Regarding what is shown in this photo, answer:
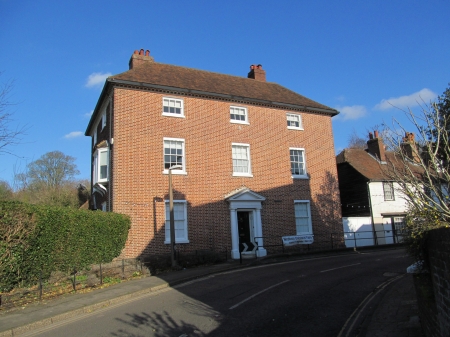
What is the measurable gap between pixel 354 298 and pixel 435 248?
4.87 meters

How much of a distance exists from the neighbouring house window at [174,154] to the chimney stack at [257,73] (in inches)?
414

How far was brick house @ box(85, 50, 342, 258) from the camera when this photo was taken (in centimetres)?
1906

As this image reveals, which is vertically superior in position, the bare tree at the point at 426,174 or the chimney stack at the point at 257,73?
the chimney stack at the point at 257,73

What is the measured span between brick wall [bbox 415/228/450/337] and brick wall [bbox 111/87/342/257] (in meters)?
14.0

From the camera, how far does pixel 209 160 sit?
21016 millimetres

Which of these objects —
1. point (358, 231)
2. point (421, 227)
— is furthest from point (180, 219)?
point (421, 227)

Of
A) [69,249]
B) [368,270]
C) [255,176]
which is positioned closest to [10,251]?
[69,249]

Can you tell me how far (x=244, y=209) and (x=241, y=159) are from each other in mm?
2947

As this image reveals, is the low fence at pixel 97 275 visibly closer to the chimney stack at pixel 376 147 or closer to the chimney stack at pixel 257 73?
the chimney stack at pixel 257 73

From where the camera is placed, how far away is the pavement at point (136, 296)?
289 inches

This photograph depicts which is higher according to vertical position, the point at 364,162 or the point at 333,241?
the point at 364,162

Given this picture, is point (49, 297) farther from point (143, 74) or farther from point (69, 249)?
point (143, 74)

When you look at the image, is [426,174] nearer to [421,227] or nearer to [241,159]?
[421,227]

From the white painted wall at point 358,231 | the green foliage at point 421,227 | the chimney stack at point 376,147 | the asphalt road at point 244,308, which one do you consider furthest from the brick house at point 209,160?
the green foliage at point 421,227
